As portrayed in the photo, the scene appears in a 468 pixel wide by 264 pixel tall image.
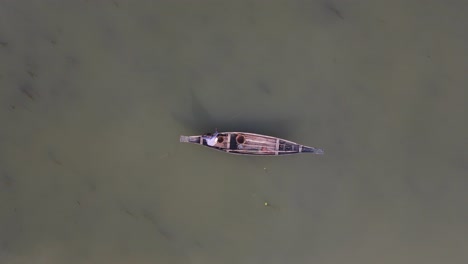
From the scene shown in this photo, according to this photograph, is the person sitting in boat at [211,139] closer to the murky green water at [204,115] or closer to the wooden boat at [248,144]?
the wooden boat at [248,144]

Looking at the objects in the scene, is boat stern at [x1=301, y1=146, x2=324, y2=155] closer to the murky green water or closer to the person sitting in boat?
the murky green water

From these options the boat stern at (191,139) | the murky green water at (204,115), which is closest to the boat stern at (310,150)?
the murky green water at (204,115)

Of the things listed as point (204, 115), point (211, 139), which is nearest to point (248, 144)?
point (211, 139)

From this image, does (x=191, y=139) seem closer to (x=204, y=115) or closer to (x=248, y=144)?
(x=204, y=115)

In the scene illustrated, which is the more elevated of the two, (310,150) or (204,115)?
(204,115)

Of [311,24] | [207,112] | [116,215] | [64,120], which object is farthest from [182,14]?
[116,215]

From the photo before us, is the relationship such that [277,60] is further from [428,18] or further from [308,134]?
[428,18]
